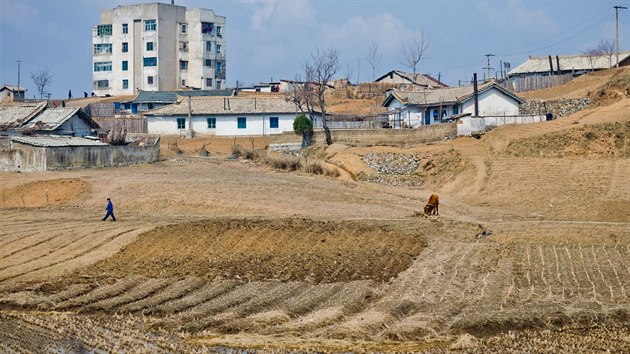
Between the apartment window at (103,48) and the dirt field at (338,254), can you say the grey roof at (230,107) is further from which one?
the apartment window at (103,48)

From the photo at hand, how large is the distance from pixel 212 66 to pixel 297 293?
299ft

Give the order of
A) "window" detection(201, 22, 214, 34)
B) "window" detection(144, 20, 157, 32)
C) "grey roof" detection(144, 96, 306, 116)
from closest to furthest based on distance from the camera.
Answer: "grey roof" detection(144, 96, 306, 116) < "window" detection(144, 20, 157, 32) < "window" detection(201, 22, 214, 34)

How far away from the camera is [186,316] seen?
22406 mm

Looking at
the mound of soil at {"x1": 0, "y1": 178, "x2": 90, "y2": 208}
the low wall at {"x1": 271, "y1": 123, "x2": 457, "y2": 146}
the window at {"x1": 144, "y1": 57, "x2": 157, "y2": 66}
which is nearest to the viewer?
the mound of soil at {"x1": 0, "y1": 178, "x2": 90, "y2": 208}

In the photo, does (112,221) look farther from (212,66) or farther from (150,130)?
(212,66)

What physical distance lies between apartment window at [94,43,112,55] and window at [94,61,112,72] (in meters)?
1.15

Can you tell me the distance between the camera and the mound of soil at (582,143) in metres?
48.9

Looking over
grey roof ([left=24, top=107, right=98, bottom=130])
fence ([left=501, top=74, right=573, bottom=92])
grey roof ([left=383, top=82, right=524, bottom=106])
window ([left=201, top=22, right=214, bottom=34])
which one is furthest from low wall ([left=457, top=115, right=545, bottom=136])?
window ([left=201, top=22, right=214, bottom=34])

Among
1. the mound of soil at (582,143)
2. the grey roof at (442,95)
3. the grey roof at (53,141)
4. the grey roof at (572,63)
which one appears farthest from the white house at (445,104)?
the grey roof at (53,141)

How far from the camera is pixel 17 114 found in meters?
68.4

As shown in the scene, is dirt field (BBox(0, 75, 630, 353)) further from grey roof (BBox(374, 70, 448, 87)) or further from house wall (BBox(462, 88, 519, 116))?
grey roof (BBox(374, 70, 448, 87))

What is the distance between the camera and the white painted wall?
251ft

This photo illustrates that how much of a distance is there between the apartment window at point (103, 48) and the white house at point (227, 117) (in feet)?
110

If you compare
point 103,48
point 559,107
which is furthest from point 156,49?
point 559,107
